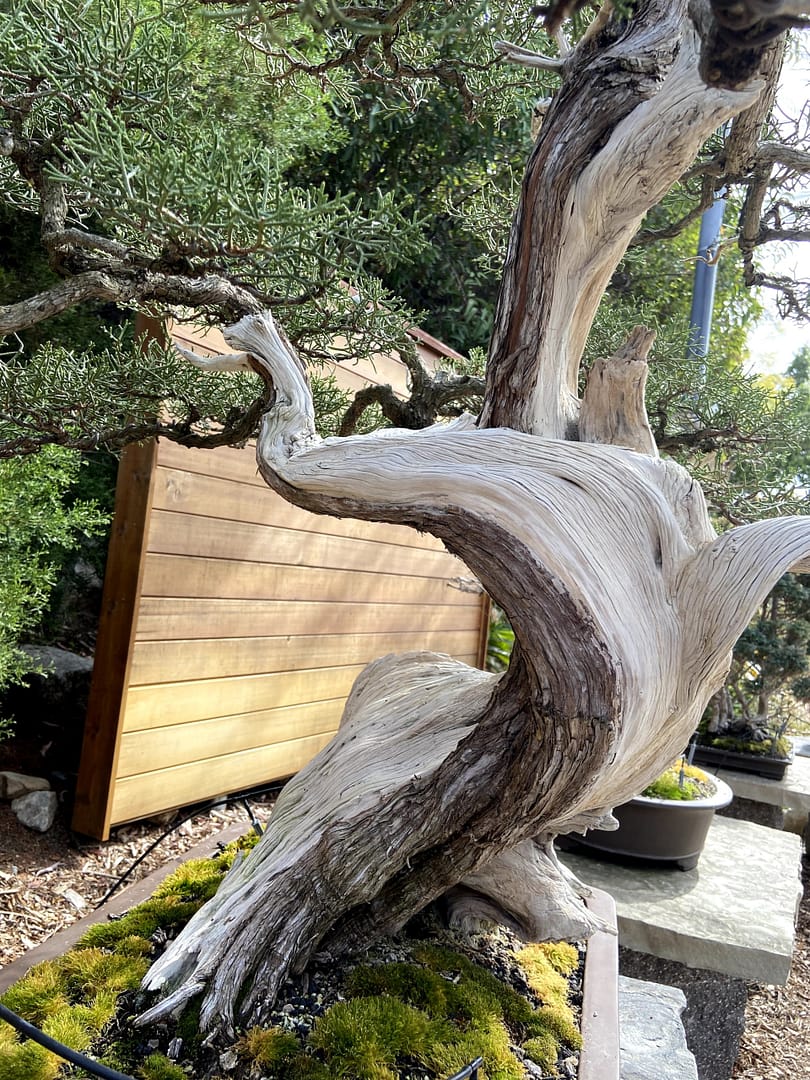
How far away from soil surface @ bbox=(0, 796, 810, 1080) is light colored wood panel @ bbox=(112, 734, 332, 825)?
129 mm

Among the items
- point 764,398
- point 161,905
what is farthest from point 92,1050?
point 764,398

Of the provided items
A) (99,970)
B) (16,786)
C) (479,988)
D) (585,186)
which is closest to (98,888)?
(16,786)

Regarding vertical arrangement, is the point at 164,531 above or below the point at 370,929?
above

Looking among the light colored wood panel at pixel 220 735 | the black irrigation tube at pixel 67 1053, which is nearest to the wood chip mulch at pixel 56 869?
the light colored wood panel at pixel 220 735

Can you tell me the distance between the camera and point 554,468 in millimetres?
1154

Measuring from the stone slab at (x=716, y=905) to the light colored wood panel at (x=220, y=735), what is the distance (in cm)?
112

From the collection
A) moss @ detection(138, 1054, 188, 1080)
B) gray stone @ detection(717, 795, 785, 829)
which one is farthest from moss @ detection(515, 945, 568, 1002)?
gray stone @ detection(717, 795, 785, 829)

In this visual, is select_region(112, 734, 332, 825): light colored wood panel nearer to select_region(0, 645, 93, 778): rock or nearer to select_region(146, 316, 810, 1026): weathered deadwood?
select_region(0, 645, 93, 778): rock

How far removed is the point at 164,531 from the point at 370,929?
1.41 m

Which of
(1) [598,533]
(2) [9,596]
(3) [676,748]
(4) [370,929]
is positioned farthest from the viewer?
(2) [9,596]

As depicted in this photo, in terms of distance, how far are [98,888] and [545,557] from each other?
1874 millimetres

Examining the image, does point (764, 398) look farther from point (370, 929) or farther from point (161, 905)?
point (161, 905)

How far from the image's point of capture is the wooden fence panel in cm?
236

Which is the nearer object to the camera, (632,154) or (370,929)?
(632,154)
